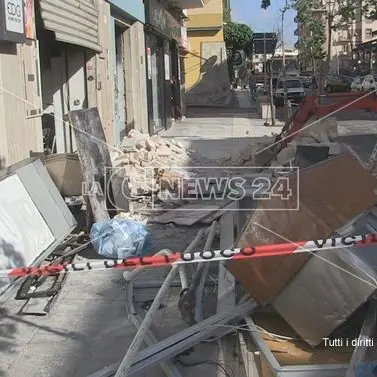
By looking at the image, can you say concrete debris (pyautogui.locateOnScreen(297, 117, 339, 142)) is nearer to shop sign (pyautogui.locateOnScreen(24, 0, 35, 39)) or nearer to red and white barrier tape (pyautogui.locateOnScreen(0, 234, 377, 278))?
shop sign (pyautogui.locateOnScreen(24, 0, 35, 39))

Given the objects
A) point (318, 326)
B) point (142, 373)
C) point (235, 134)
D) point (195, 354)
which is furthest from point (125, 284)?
point (235, 134)

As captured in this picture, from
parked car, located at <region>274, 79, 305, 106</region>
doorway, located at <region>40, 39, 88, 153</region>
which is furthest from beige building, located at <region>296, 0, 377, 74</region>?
doorway, located at <region>40, 39, 88, 153</region>

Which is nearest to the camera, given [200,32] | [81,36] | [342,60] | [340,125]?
[81,36]

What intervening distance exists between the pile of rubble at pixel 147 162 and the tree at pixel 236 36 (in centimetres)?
4660

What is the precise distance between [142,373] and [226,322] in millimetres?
695

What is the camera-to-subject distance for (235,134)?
1903 cm

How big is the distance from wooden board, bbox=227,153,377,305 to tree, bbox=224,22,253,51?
55600 millimetres

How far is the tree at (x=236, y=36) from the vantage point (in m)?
58.9

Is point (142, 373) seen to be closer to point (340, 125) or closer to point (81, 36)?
point (81, 36)

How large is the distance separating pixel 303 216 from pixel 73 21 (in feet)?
23.0

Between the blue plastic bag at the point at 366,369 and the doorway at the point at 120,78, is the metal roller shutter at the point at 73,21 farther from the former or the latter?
the blue plastic bag at the point at 366,369

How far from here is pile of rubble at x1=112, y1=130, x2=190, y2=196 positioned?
9594 mm

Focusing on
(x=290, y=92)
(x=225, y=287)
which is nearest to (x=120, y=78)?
(x=225, y=287)

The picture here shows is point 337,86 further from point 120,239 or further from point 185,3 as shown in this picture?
point 120,239
